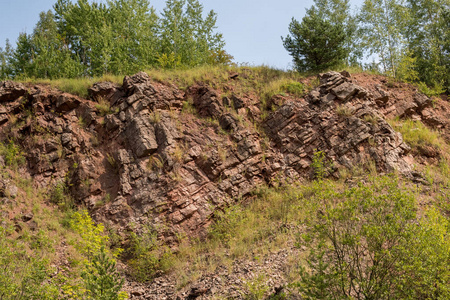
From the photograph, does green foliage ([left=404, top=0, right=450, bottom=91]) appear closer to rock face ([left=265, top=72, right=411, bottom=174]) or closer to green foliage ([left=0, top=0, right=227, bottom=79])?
rock face ([left=265, top=72, right=411, bottom=174])

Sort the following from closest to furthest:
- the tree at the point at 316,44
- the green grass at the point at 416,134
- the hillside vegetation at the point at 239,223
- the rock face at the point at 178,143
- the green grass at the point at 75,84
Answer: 1. the hillside vegetation at the point at 239,223
2. the rock face at the point at 178,143
3. the green grass at the point at 416,134
4. the green grass at the point at 75,84
5. the tree at the point at 316,44

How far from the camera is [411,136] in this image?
15.3m

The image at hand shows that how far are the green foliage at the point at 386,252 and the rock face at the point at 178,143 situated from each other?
4.58 meters

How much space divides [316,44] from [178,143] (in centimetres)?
1034

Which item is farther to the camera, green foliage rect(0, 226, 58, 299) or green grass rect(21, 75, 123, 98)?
green grass rect(21, 75, 123, 98)

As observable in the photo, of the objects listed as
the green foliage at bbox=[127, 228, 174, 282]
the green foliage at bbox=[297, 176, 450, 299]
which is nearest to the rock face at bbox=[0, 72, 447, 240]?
the green foliage at bbox=[127, 228, 174, 282]

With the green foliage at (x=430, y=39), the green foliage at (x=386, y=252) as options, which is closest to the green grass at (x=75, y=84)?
the green foliage at (x=386, y=252)

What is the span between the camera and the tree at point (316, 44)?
18.2m

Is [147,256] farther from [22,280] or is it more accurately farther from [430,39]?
[430,39]

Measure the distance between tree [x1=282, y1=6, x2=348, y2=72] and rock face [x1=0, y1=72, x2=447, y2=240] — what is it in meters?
3.09

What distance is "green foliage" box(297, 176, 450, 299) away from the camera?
707 centimetres

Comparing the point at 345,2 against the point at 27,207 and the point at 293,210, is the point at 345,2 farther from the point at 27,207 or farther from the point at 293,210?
the point at 27,207

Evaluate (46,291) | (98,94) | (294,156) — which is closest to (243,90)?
(294,156)

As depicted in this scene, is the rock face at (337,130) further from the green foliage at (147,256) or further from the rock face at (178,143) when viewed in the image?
the green foliage at (147,256)
